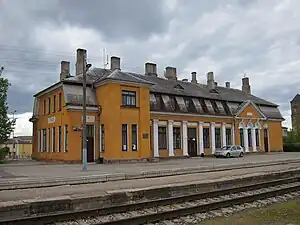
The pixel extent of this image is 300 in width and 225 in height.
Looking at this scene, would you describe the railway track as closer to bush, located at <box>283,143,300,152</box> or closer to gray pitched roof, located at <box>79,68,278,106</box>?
gray pitched roof, located at <box>79,68,278,106</box>

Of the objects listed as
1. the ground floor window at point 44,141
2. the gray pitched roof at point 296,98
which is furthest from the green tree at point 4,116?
the gray pitched roof at point 296,98

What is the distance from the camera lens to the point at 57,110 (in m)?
32.2

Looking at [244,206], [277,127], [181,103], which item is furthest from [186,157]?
[244,206]

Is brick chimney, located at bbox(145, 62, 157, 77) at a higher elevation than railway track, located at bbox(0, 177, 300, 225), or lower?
higher

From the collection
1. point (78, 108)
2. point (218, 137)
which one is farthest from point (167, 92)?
point (78, 108)

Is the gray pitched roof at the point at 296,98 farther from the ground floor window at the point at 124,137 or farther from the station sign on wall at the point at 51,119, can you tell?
the station sign on wall at the point at 51,119

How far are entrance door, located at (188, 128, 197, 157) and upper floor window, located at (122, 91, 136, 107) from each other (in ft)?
31.6

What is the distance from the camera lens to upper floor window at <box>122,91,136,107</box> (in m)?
30.7

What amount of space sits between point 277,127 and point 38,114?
107 ft

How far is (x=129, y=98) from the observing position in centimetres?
3109

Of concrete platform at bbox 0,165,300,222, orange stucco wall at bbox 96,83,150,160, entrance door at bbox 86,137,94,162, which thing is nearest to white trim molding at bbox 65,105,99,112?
orange stucco wall at bbox 96,83,150,160

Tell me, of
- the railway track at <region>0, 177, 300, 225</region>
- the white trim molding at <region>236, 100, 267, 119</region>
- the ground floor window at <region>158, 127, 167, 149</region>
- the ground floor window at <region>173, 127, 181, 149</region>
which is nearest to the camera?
the railway track at <region>0, 177, 300, 225</region>

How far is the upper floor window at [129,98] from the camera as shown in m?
30.7

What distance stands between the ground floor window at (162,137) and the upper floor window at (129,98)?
5.65m
